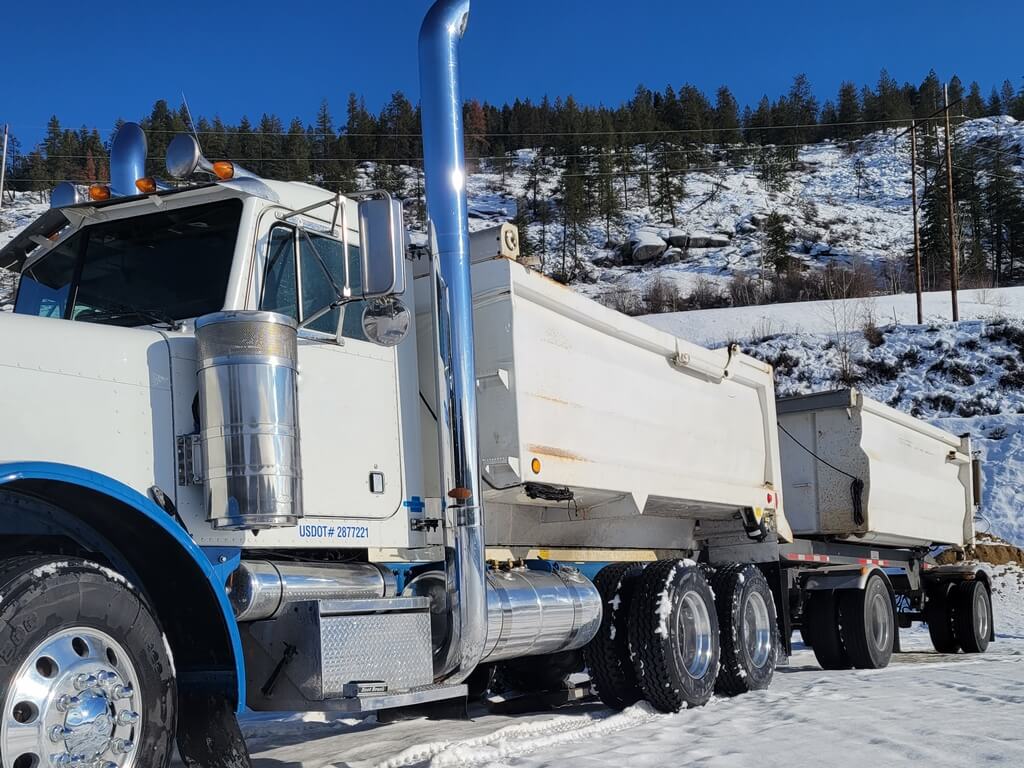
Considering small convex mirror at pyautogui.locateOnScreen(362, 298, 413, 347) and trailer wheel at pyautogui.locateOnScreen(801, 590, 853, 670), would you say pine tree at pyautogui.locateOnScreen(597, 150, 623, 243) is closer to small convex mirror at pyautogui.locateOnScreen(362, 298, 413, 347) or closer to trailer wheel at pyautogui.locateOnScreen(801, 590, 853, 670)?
trailer wheel at pyautogui.locateOnScreen(801, 590, 853, 670)

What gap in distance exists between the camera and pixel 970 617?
1339cm

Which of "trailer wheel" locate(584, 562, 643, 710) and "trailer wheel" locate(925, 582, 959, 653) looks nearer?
"trailer wheel" locate(584, 562, 643, 710)

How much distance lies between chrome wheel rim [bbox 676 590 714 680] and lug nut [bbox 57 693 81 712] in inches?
184

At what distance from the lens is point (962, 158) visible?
→ 9869cm

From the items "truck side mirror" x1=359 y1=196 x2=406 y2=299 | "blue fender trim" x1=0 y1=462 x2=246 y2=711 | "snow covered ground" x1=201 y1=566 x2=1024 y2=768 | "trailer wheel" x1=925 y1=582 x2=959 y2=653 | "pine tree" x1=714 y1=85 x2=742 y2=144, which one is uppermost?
"pine tree" x1=714 y1=85 x2=742 y2=144

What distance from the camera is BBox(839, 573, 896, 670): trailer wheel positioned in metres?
10.5

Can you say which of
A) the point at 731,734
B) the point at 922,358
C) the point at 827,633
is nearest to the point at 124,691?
the point at 731,734

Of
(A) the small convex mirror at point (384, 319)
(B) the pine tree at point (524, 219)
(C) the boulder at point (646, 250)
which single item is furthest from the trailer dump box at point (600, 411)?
(C) the boulder at point (646, 250)

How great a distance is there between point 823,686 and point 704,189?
99210 millimetres

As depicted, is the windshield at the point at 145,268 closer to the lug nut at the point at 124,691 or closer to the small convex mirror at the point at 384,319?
the small convex mirror at the point at 384,319

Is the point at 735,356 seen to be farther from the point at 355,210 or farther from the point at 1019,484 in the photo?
the point at 1019,484

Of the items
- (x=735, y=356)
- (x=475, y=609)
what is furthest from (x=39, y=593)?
(x=735, y=356)

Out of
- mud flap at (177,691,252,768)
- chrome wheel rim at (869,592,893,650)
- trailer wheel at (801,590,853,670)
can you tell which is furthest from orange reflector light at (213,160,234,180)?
chrome wheel rim at (869,592,893,650)

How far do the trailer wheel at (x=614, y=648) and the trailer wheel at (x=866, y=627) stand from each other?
4002 mm
